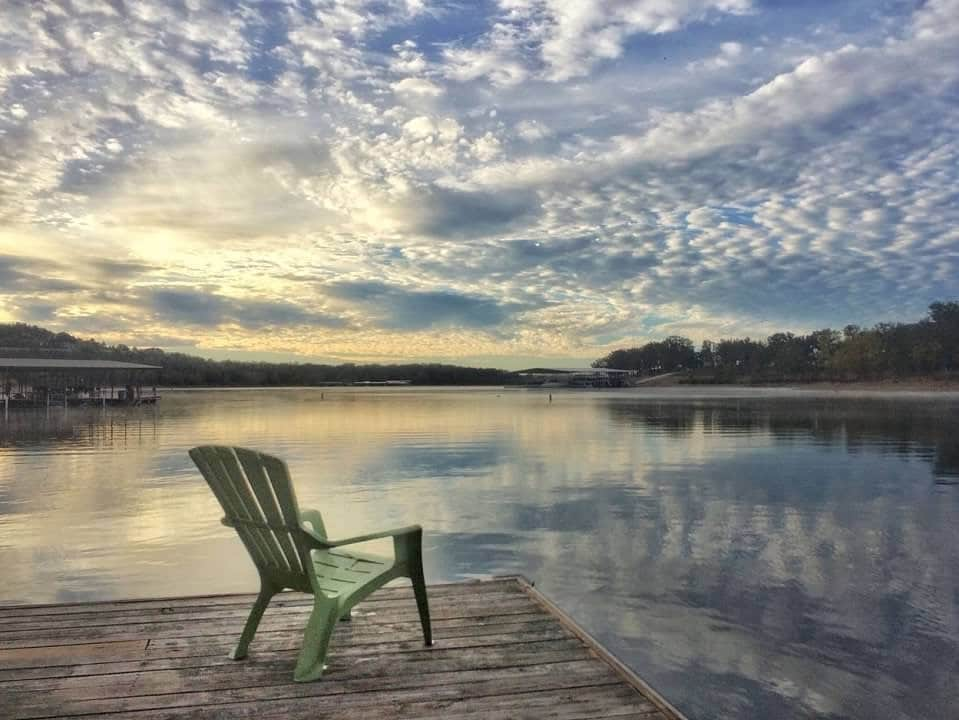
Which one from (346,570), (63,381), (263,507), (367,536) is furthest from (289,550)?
(63,381)

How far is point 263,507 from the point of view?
12.2 feet

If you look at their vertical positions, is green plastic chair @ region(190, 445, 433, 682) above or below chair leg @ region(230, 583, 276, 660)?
above

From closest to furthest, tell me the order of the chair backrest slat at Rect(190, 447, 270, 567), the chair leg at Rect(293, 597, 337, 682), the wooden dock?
the wooden dock → the chair leg at Rect(293, 597, 337, 682) → the chair backrest slat at Rect(190, 447, 270, 567)

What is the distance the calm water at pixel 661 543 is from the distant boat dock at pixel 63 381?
82.8 ft

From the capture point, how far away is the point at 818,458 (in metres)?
17.5

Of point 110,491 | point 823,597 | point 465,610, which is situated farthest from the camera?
point 110,491

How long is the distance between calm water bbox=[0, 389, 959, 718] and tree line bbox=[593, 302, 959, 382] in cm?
9325

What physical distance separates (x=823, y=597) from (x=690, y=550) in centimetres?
189

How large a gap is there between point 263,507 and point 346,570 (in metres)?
0.67

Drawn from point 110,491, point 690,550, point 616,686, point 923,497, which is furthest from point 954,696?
point 110,491

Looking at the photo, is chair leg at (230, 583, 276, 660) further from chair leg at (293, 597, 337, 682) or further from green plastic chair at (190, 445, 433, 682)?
chair leg at (293, 597, 337, 682)

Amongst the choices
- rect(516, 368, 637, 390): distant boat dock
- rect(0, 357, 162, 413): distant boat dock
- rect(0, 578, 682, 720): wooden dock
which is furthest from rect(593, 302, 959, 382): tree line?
rect(0, 578, 682, 720): wooden dock

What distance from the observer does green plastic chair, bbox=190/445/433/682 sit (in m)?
3.57

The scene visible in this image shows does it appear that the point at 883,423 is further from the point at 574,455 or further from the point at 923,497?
the point at 923,497
